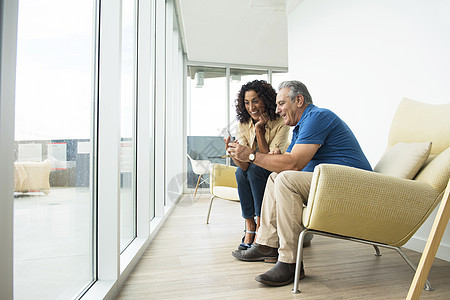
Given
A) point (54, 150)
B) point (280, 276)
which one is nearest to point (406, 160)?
point (280, 276)

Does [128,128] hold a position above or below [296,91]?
below

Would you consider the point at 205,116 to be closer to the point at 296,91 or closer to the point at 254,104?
the point at 254,104

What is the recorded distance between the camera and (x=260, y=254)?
1.86 m

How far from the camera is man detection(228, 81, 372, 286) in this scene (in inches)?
59.9

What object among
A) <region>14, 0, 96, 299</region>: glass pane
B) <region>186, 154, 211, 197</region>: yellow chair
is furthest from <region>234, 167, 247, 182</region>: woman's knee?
<region>186, 154, 211, 197</region>: yellow chair

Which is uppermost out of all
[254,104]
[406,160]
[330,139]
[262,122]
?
[254,104]

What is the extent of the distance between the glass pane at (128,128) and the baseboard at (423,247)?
1.95 metres

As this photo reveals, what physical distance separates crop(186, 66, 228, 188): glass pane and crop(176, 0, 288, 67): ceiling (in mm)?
371

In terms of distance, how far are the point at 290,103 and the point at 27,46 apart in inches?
54.7

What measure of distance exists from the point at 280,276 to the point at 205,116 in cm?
463

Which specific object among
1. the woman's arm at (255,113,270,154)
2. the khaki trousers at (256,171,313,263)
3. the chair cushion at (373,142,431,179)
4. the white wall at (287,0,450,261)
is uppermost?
the white wall at (287,0,450,261)

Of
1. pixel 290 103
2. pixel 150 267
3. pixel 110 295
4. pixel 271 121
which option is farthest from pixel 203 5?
pixel 110 295

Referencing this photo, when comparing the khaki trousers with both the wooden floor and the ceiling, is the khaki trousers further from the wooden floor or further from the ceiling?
the ceiling

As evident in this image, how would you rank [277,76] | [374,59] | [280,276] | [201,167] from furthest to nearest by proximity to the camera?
[277,76] → [201,167] → [374,59] → [280,276]
